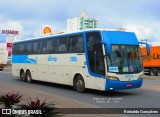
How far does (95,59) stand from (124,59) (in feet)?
4.33

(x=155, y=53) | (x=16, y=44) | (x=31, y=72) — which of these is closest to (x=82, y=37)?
(x=31, y=72)

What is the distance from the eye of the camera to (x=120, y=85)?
14594 millimetres

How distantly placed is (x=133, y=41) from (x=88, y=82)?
2906 mm

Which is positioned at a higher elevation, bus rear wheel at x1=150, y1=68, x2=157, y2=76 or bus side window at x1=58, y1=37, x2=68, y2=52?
bus side window at x1=58, y1=37, x2=68, y2=52

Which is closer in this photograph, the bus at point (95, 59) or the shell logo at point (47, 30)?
the bus at point (95, 59)

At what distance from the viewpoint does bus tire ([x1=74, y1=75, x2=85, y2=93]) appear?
53.2 ft

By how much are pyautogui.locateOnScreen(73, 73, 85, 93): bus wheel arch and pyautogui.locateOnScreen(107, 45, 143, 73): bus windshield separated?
2280 mm

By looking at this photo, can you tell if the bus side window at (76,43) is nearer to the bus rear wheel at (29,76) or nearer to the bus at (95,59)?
the bus at (95,59)

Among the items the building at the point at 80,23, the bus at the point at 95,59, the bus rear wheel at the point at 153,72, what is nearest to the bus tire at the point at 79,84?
the bus at the point at 95,59

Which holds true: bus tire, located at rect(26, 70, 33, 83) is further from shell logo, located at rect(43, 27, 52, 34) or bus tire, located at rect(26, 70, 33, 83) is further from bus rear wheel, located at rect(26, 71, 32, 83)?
shell logo, located at rect(43, 27, 52, 34)

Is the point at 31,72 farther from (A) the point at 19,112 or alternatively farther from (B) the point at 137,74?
(A) the point at 19,112

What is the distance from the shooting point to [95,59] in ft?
49.7

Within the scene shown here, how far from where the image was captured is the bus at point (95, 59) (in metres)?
14.5

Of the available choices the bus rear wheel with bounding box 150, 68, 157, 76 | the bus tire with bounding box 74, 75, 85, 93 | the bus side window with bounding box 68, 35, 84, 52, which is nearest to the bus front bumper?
the bus tire with bounding box 74, 75, 85, 93
